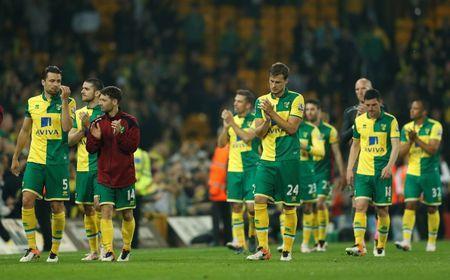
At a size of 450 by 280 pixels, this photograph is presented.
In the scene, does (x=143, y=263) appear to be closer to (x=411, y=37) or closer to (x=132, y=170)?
(x=132, y=170)

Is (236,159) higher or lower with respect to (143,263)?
higher

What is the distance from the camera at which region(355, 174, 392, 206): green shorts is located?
18.3m

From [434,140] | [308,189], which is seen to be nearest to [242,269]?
[308,189]

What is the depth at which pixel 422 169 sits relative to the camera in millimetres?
21172

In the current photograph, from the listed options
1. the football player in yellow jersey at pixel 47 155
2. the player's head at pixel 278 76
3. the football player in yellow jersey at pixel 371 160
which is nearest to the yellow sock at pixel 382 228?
the football player in yellow jersey at pixel 371 160

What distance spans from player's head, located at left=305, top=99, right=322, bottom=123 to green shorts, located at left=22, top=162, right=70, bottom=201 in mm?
5892

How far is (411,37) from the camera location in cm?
3391

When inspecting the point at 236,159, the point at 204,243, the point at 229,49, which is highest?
the point at 229,49

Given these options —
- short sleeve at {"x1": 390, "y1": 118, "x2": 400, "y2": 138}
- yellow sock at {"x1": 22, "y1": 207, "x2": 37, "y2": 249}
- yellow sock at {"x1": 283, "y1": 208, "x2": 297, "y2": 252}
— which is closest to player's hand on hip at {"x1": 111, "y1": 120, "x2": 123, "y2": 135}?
yellow sock at {"x1": 22, "y1": 207, "x2": 37, "y2": 249}

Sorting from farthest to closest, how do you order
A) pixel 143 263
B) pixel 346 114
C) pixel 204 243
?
1. pixel 204 243
2. pixel 346 114
3. pixel 143 263

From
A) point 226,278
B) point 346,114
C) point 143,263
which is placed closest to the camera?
point 226,278

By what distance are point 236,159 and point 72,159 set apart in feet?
12.6

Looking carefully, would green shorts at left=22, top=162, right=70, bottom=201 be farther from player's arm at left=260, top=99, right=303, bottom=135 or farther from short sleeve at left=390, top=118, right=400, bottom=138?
short sleeve at left=390, top=118, right=400, bottom=138

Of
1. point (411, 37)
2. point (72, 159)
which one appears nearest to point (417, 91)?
point (411, 37)
